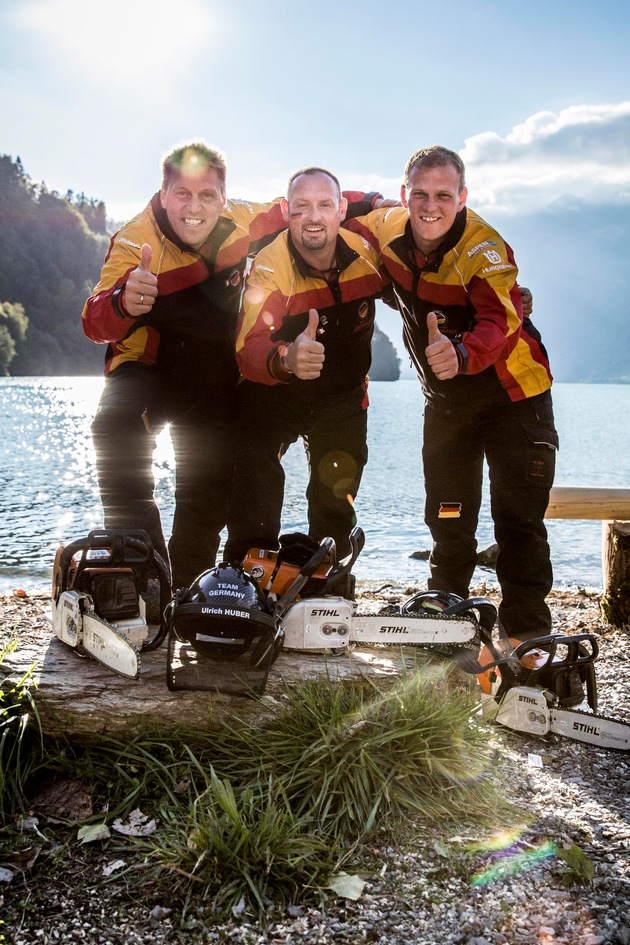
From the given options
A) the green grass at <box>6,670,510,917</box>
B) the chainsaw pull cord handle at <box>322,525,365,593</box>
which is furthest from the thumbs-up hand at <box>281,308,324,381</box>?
the green grass at <box>6,670,510,917</box>

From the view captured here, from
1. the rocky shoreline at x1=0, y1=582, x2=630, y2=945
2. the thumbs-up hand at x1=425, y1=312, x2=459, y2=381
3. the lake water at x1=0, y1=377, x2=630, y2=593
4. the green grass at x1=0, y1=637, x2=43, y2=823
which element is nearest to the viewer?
the rocky shoreline at x1=0, y1=582, x2=630, y2=945

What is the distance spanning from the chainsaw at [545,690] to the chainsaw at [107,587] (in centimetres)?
142

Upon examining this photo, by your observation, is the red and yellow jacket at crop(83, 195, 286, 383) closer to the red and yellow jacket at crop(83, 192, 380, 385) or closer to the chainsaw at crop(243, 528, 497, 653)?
the red and yellow jacket at crop(83, 192, 380, 385)

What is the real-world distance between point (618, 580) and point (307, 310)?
9.75 ft

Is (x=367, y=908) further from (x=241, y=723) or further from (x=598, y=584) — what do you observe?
(x=598, y=584)

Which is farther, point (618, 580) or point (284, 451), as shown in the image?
point (618, 580)

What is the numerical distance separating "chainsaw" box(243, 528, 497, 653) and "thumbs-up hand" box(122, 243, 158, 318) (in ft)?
4.25

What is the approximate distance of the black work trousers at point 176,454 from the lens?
3758 mm

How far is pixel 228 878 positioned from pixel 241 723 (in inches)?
25.9

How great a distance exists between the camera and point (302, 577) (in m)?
3.09

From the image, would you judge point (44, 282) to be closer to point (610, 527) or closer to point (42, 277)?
point (42, 277)

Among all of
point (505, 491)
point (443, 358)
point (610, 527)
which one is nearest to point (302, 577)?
point (443, 358)

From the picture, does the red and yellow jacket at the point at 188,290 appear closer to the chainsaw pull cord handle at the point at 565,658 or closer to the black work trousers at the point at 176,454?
the black work trousers at the point at 176,454

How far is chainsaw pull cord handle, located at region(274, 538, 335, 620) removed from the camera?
3.02 m
